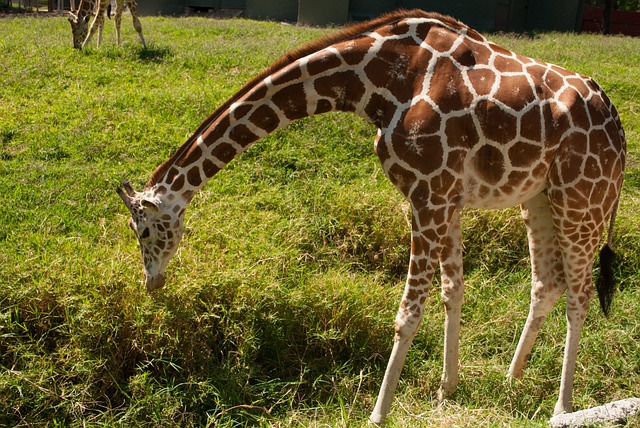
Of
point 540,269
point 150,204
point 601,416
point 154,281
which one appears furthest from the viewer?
point 540,269

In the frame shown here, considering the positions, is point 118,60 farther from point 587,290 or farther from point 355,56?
point 587,290

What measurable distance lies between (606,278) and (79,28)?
33.8ft

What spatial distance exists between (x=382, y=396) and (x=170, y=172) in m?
2.03

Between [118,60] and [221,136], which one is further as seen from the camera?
[118,60]

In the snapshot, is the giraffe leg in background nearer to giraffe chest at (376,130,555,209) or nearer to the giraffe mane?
the giraffe mane

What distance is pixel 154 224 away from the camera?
14.7 feet

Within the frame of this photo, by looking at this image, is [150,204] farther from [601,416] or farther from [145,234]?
[601,416]

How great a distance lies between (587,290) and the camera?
4617 millimetres

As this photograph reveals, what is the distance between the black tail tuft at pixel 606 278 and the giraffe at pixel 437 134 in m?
0.47

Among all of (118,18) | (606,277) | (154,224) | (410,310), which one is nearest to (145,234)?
(154,224)

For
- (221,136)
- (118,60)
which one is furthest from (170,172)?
(118,60)

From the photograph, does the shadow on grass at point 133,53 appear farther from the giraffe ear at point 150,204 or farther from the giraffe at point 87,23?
the giraffe ear at point 150,204

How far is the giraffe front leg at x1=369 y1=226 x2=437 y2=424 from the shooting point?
421 cm

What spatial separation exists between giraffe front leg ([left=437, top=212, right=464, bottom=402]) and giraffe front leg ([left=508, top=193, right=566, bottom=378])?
53cm
